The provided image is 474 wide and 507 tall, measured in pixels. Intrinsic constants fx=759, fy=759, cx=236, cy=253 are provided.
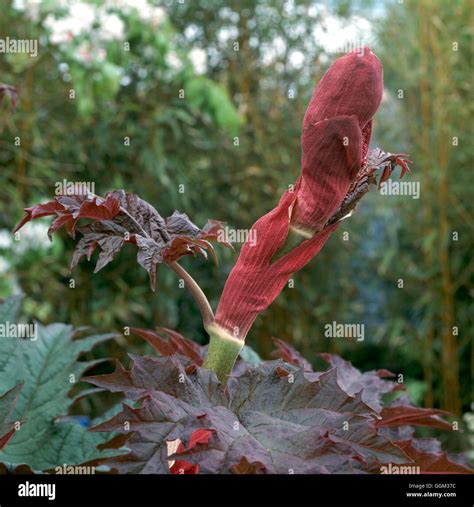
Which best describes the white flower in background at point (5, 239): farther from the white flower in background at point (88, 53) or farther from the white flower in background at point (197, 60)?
the white flower in background at point (197, 60)

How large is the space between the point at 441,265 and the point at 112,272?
1.20m

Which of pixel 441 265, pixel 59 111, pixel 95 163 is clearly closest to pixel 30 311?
pixel 95 163

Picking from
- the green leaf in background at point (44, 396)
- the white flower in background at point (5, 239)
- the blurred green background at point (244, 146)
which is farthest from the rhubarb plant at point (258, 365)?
the blurred green background at point (244, 146)

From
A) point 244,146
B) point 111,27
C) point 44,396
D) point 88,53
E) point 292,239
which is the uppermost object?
point 111,27

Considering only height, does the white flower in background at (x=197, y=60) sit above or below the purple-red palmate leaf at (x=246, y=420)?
above

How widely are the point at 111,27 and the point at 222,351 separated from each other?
2006mm

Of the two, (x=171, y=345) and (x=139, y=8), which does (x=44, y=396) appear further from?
(x=139, y=8)

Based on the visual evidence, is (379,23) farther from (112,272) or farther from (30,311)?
(30,311)

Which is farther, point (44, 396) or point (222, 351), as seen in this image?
point (44, 396)

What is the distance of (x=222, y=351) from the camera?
512mm

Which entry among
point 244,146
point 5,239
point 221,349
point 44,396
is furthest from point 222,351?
point 244,146

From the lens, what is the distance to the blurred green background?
7.73 feet

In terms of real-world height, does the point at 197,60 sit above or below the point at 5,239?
above

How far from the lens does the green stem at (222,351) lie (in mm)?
512
